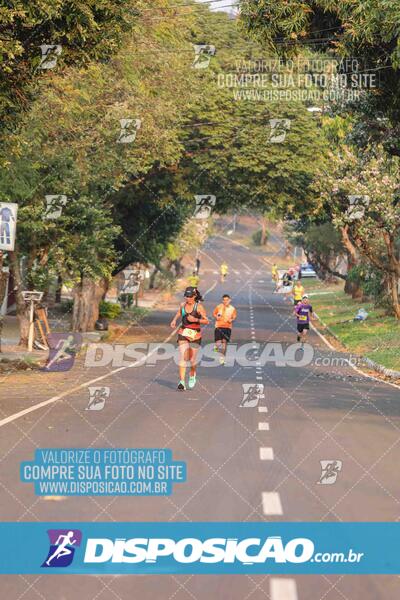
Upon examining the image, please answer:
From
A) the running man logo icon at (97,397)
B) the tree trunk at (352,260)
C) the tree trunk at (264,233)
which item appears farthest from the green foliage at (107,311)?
the tree trunk at (264,233)

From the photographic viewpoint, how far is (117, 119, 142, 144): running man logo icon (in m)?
35.1

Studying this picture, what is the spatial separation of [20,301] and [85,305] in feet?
32.1

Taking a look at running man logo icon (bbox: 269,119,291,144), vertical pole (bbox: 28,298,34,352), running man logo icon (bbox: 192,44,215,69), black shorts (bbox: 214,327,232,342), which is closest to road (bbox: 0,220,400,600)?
black shorts (bbox: 214,327,232,342)

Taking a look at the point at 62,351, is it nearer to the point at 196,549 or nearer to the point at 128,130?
the point at 128,130

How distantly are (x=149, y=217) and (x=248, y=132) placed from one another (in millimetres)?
7486

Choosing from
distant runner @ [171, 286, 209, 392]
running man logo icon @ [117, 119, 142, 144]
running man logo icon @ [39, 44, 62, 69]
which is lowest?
distant runner @ [171, 286, 209, 392]

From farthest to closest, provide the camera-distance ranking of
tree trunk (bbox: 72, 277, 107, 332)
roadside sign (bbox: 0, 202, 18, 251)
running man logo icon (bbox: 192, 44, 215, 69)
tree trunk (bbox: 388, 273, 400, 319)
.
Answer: tree trunk (bbox: 388, 273, 400, 319)
tree trunk (bbox: 72, 277, 107, 332)
running man logo icon (bbox: 192, 44, 215, 69)
roadside sign (bbox: 0, 202, 18, 251)

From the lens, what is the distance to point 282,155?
1763 inches

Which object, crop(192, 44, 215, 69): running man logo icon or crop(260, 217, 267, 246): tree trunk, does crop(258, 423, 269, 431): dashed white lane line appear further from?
crop(260, 217, 267, 246): tree trunk

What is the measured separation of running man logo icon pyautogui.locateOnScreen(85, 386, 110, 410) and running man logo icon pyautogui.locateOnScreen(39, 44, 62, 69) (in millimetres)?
5351

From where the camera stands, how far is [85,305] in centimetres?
4397

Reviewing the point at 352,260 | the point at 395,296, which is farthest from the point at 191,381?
the point at 352,260

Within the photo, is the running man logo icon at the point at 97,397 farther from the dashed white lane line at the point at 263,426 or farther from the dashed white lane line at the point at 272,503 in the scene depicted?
the dashed white lane line at the point at 272,503

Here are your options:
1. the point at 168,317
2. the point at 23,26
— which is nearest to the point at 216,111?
the point at 168,317
